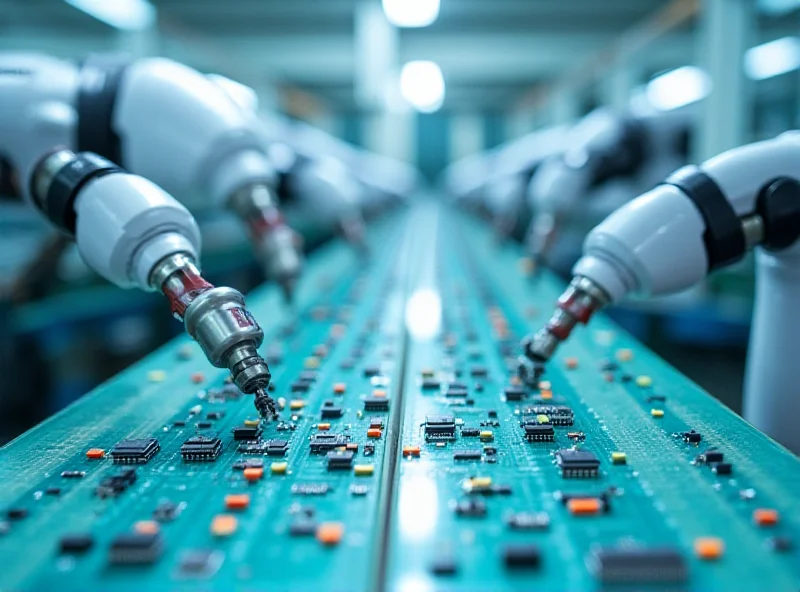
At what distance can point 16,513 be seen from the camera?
3.55 feet

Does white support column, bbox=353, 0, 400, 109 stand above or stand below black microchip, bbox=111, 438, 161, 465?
above

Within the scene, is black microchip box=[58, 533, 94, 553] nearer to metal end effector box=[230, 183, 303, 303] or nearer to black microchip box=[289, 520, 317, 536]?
black microchip box=[289, 520, 317, 536]

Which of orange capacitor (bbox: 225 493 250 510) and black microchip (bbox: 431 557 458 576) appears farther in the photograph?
orange capacitor (bbox: 225 493 250 510)

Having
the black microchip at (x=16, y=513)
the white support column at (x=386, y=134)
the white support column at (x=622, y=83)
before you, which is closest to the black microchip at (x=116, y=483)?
the black microchip at (x=16, y=513)

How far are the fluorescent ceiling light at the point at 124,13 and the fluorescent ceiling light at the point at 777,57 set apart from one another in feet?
22.1

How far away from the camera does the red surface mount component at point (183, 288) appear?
145 cm

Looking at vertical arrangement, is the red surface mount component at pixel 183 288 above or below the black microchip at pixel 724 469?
above

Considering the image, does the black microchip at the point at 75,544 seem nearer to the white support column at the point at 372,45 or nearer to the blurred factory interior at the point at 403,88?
the blurred factory interior at the point at 403,88

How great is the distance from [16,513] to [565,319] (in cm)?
119

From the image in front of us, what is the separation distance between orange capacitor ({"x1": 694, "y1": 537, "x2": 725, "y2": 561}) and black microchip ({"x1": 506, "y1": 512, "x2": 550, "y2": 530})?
205 millimetres

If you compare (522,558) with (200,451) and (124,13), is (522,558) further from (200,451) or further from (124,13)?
(124,13)

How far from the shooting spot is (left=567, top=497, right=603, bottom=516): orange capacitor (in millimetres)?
1064

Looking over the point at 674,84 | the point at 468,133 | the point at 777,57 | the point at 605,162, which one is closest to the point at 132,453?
the point at 605,162

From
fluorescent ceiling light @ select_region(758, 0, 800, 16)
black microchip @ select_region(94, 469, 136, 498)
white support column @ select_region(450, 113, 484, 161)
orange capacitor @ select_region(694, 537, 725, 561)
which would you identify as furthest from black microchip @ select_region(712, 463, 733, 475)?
white support column @ select_region(450, 113, 484, 161)
